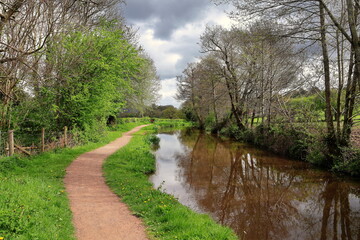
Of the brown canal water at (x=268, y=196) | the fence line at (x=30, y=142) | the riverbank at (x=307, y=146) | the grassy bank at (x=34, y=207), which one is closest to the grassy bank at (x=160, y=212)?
the brown canal water at (x=268, y=196)

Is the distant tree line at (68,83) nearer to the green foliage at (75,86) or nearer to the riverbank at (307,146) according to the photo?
the green foliage at (75,86)

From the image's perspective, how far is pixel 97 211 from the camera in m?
6.18

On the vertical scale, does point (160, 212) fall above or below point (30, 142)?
below

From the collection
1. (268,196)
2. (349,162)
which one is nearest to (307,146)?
(349,162)

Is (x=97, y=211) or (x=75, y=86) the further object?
(x=75, y=86)

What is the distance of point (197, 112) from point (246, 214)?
3701cm

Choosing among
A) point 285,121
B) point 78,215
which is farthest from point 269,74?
point 78,215

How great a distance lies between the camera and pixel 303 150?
14352 mm

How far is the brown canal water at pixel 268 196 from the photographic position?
21.5 ft

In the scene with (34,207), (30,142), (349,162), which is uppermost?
(30,142)

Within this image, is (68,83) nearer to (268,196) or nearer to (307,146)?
(268,196)

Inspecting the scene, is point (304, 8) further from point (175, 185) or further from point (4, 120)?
point (4, 120)

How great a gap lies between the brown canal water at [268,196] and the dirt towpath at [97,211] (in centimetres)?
240

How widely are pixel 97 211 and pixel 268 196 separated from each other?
19.8 feet
